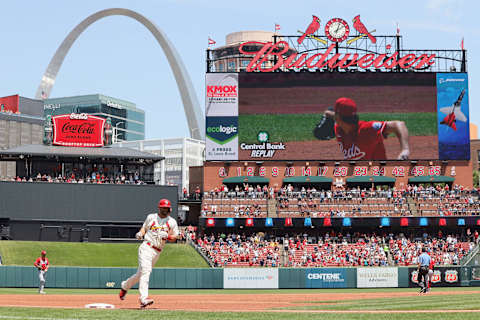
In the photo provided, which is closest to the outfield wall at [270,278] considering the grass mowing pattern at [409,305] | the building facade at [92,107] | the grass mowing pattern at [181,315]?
A: the grass mowing pattern at [409,305]

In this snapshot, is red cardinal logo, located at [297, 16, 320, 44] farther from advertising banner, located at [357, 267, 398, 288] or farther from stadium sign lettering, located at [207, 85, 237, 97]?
advertising banner, located at [357, 267, 398, 288]

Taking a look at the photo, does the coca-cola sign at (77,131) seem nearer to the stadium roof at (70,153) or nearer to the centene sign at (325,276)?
the stadium roof at (70,153)

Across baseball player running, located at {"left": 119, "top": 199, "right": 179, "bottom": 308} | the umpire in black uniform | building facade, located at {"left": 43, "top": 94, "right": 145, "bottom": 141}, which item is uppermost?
building facade, located at {"left": 43, "top": 94, "right": 145, "bottom": 141}

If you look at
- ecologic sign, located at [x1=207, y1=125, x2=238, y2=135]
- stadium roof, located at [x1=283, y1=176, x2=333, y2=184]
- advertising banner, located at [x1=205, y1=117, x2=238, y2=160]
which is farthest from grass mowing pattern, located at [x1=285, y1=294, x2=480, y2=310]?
stadium roof, located at [x1=283, y1=176, x2=333, y2=184]

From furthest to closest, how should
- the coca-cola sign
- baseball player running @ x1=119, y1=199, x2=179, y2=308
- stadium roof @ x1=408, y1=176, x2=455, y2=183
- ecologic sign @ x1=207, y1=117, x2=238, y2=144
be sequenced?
stadium roof @ x1=408, y1=176, x2=455, y2=183, ecologic sign @ x1=207, y1=117, x2=238, y2=144, the coca-cola sign, baseball player running @ x1=119, y1=199, x2=179, y2=308

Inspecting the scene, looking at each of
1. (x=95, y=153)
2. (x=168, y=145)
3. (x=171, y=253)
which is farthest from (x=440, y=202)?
(x=168, y=145)

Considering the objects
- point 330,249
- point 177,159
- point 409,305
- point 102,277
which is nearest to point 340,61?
point 330,249

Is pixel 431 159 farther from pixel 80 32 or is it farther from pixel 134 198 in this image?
pixel 80 32
